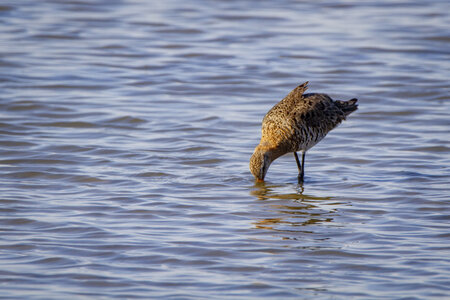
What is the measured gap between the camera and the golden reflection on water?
297 inches

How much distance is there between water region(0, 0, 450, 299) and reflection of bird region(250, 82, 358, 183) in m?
0.44

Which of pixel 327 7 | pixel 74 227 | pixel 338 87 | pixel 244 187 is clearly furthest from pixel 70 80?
pixel 327 7

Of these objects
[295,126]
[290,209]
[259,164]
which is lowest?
[290,209]

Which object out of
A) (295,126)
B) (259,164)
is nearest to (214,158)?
(259,164)

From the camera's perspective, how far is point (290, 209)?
8078 millimetres

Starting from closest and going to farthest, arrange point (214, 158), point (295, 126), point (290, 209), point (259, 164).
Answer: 1. point (290, 209)
2. point (259, 164)
3. point (295, 126)
4. point (214, 158)

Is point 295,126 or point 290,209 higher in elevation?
point 295,126

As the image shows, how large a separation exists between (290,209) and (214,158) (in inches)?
78.1

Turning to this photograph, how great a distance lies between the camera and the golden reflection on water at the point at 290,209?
24.7 feet

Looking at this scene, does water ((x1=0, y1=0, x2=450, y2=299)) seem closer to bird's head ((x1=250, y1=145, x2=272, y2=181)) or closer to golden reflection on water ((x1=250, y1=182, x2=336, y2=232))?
golden reflection on water ((x1=250, y1=182, x2=336, y2=232))

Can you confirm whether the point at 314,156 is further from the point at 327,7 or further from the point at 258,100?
the point at 327,7

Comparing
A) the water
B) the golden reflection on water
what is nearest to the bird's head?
the golden reflection on water

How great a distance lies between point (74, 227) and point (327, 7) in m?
13.3

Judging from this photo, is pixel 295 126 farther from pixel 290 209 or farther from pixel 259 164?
pixel 290 209
